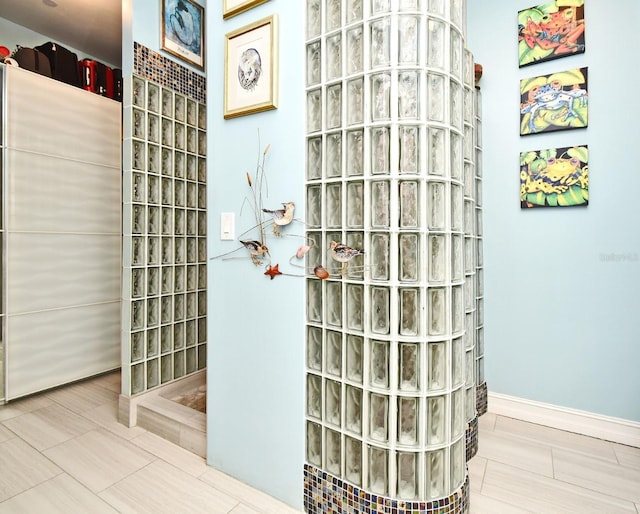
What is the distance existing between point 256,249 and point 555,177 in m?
1.69

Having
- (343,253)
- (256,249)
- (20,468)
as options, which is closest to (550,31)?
(343,253)

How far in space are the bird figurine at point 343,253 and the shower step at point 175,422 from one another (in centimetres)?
116

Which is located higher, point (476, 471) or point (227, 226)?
point (227, 226)

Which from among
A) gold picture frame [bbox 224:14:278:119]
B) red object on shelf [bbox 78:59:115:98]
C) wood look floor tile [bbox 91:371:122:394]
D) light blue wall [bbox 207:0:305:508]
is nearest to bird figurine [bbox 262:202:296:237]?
light blue wall [bbox 207:0:305:508]

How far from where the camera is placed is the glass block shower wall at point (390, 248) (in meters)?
1.15

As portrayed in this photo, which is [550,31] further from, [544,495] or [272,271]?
[544,495]

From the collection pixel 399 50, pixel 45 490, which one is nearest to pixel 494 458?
pixel 399 50

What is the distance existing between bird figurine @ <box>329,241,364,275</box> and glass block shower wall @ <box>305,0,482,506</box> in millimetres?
20

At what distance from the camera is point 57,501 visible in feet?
4.67

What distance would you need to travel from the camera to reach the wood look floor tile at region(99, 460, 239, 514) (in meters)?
1.38

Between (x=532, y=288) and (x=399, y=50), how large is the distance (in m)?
1.58

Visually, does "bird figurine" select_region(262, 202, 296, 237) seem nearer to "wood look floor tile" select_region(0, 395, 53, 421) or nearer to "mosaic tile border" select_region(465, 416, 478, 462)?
"mosaic tile border" select_region(465, 416, 478, 462)

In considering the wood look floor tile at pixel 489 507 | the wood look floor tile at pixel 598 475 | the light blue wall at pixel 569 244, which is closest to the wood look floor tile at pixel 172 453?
the wood look floor tile at pixel 489 507

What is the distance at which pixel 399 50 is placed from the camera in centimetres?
115
